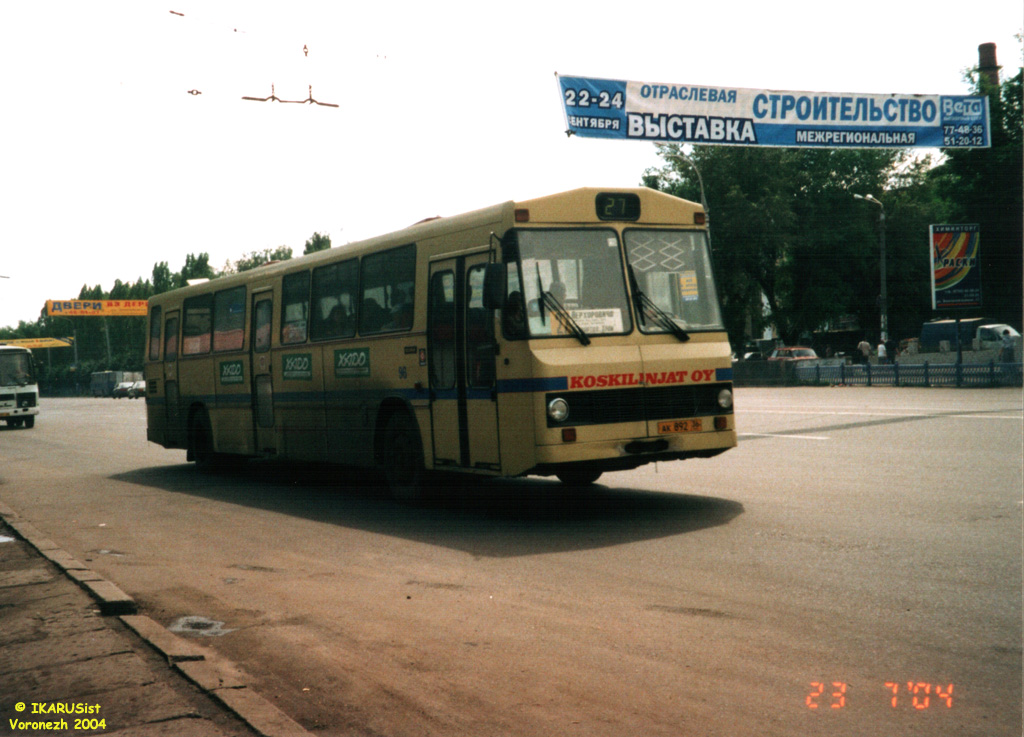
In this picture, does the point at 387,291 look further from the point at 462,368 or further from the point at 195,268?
the point at 195,268

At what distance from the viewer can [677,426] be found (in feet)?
30.8

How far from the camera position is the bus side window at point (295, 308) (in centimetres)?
1310

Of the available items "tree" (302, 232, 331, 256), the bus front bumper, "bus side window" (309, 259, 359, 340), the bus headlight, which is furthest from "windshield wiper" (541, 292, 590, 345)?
"tree" (302, 232, 331, 256)

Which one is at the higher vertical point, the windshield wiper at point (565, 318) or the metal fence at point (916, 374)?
the windshield wiper at point (565, 318)

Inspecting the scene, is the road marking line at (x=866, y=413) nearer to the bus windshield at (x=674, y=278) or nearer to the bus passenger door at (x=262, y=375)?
the bus windshield at (x=674, y=278)

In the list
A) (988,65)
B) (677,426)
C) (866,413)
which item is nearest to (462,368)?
(677,426)

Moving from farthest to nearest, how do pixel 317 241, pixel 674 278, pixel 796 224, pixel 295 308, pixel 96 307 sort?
1. pixel 317 241
2. pixel 96 307
3. pixel 796 224
4. pixel 295 308
5. pixel 674 278

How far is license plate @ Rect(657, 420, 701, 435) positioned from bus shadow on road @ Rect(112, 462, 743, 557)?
0.78 m

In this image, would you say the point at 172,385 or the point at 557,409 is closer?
the point at 557,409

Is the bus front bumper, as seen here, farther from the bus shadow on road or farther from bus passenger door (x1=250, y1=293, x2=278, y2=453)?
bus passenger door (x1=250, y1=293, x2=278, y2=453)

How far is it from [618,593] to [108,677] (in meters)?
3.08

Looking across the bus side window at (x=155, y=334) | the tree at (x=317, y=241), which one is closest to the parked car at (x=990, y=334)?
the bus side window at (x=155, y=334)

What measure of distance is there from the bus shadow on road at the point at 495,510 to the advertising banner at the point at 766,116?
29.0 ft

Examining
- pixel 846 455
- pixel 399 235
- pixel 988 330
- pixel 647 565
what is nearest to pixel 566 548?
pixel 647 565
